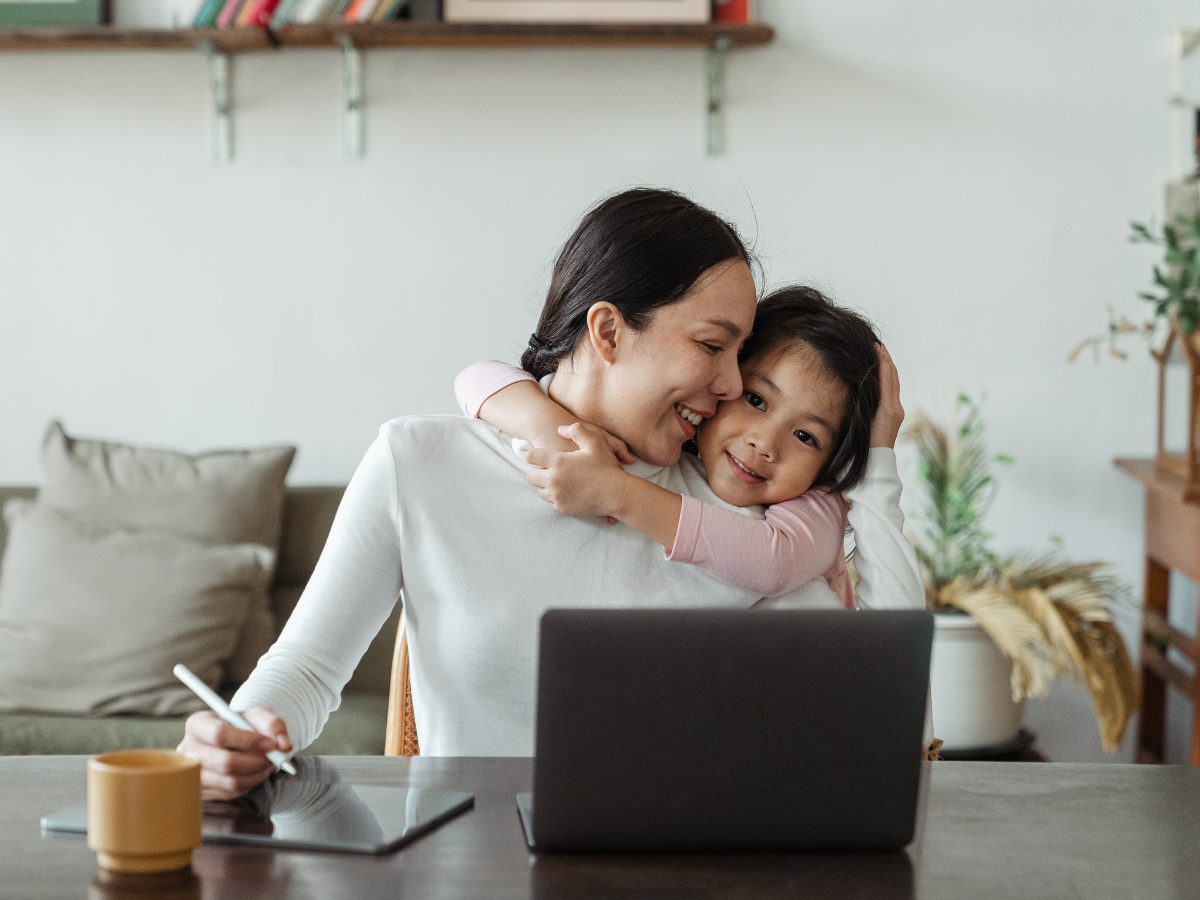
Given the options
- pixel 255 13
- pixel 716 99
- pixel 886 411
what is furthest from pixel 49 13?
pixel 886 411

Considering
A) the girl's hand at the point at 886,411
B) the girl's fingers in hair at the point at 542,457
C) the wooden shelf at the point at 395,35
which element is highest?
the wooden shelf at the point at 395,35

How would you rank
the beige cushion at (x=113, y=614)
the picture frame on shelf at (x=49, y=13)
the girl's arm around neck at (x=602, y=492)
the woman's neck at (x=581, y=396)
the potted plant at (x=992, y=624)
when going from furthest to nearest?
the picture frame on shelf at (x=49, y=13), the potted plant at (x=992, y=624), the beige cushion at (x=113, y=614), the woman's neck at (x=581, y=396), the girl's arm around neck at (x=602, y=492)

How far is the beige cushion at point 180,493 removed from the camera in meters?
2.35

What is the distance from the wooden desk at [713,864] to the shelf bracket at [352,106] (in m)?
2.04

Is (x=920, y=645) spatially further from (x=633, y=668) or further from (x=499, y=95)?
(x=499, y=95)

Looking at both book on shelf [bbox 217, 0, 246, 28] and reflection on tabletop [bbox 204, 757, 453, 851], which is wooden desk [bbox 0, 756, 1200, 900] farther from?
book on shelf [bbox 217, 0, 246, 28]

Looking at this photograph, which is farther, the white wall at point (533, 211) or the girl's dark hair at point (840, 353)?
the white wall at point (533, 211)

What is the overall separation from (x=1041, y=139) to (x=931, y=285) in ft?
1.41

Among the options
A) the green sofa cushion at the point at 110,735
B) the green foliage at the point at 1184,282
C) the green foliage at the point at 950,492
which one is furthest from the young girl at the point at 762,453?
the green foliage at the point at 1184,282

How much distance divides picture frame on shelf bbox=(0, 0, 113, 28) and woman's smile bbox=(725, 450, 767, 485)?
6.98 feet

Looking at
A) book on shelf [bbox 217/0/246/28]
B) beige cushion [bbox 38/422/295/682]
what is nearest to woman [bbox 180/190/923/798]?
beige cushion [bbox 38/422/295/682]

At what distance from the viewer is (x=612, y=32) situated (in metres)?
2.51

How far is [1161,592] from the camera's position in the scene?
2.69 m

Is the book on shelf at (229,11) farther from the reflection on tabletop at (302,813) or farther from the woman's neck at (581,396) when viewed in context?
the reflection on tabletop at (302,813)
